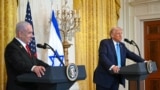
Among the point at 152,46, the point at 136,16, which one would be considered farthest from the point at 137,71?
the point at 136,16

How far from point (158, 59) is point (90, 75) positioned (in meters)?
1.86

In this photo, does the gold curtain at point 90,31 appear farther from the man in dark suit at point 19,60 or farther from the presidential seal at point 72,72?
the presidential seal at point 72,72

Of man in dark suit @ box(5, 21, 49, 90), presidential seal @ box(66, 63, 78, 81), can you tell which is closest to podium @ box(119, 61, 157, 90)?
presidential seal @ box(66, 63, 78, 81)

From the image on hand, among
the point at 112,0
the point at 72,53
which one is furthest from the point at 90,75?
the point at 112,0

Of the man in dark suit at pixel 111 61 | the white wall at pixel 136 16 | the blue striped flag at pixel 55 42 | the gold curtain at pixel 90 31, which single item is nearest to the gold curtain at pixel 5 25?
the blue striped flag at pixel 55 42

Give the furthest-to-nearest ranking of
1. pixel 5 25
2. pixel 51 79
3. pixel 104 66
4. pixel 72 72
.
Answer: pixel 5 25 → pixel 104 66 → pixel 72 72 → pixel 51 79

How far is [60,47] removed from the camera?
17.9 feet

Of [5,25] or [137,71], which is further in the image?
[5,25]

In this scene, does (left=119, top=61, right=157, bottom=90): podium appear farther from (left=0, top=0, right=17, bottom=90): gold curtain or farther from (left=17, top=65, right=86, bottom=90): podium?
(left=0, top=0, right=17, bottom=90): gold curtain

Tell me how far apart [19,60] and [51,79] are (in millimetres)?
383

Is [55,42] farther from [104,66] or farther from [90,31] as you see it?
[104,66]

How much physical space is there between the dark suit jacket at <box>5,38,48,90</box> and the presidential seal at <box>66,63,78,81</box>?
1.11 ft

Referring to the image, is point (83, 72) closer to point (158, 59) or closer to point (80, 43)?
point (80, 43)

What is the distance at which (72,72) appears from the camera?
2.62 metres
